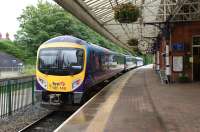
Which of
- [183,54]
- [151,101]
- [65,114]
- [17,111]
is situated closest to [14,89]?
[17,111]

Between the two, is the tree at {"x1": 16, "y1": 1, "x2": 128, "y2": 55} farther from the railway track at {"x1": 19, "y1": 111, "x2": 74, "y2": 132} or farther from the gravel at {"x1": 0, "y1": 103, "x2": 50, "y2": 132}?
the railway track at {"x1": 19, "y1": 111, "x2": 74, "y2": 132}

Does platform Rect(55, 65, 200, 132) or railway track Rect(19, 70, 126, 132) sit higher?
platform Rect(55, 65, 200, 132)

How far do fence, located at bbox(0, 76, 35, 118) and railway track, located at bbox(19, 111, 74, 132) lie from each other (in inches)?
51.5

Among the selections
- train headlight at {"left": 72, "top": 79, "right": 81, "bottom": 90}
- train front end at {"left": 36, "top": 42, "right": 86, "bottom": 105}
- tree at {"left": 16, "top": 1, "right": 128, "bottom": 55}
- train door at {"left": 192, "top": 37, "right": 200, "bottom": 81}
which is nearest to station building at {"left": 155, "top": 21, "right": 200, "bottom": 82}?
train door at {"left": 192, "top": 37, "right": 200, "bottom": 81}

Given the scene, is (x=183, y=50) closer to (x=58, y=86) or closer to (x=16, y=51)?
(x=58, y=86)

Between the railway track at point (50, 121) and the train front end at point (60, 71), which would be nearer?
the railway track at point (50, 121)

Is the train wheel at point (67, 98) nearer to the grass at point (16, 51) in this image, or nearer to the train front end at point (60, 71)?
the train front end at point (60, 71)

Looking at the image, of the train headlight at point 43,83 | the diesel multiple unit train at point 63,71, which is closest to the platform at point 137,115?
the diesel multiple unit train at point 63,71

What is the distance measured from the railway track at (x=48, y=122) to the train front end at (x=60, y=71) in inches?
21.2

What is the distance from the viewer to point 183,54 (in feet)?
77.1

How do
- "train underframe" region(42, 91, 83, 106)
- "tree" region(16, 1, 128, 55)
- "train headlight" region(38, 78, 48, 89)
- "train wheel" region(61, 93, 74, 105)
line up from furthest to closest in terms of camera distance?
"tree" region(16, 1, 128, 55), "train headlight" region(38, 78, 48, 89), "train wheel" region(61, 93, 74, 105), "train underframe" region(42, 91, 83, 106)

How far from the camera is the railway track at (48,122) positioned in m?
11.9

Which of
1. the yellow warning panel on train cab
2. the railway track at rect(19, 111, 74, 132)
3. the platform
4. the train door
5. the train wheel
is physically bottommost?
the railway track at rect(19, 111, 74, 132)

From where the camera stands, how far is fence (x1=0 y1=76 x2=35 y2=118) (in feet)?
45.5
